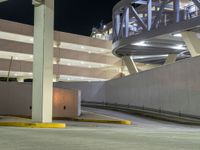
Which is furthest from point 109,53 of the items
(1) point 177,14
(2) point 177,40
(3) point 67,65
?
(1) point 177,14

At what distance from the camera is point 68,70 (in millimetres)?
65750

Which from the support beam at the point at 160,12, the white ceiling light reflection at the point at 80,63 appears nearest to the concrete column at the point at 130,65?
the white ceiling light reflection at the point at 80,63

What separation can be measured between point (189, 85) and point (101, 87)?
21406 mm

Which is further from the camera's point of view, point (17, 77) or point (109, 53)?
point (109, 53)

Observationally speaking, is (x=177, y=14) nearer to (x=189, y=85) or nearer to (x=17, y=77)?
(x=189, y=85)

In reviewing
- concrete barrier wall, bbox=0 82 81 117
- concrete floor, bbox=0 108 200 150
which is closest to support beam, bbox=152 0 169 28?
concrete barrier wall, bbox=0 82 81 117

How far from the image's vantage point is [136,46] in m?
45.7

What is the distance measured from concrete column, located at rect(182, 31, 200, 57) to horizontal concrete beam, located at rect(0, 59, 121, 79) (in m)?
29.8

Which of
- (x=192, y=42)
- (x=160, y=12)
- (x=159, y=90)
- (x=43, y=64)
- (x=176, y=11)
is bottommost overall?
(x=159, y=90)

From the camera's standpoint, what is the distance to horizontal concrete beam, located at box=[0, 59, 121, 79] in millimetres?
56631

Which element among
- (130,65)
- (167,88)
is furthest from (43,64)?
(130,65)

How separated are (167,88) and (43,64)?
15.7 m

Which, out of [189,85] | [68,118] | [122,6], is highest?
[122,6]

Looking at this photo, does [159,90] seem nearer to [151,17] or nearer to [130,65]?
[151,17]
